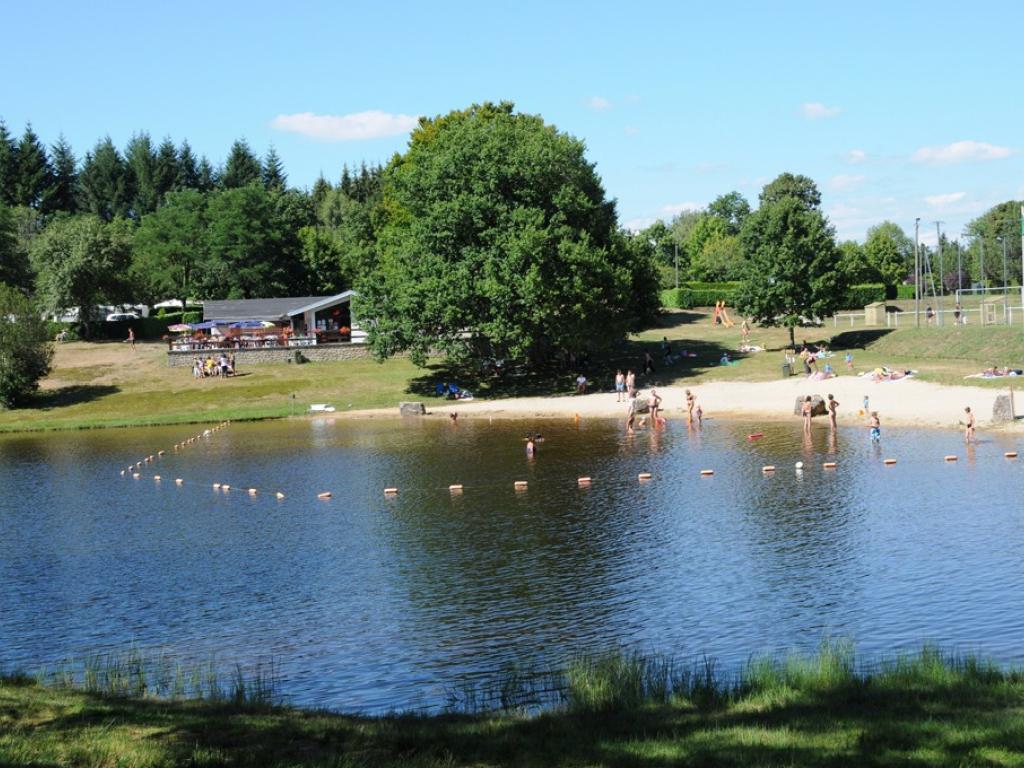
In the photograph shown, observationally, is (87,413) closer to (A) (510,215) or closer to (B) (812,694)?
(A) (510,215)

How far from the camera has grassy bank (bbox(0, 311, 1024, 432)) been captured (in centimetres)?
Answer: 7194

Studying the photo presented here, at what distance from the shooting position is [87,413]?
2980 inches

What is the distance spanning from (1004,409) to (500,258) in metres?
32.8

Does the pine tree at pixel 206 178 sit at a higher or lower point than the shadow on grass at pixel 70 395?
higher

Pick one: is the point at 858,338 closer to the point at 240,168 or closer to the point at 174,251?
the point at 174,251

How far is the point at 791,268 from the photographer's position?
80750mm

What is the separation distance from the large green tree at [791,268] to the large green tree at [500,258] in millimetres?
9273

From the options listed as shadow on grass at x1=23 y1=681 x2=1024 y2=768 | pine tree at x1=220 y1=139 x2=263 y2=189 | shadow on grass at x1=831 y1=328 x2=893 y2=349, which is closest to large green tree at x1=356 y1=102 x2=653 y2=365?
shadow on grass at x1=831 y1=328 x2=893 y2=349

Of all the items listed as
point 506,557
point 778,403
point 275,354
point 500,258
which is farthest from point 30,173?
point 506,557

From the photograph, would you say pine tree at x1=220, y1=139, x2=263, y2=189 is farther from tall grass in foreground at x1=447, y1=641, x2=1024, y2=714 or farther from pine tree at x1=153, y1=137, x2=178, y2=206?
tall grass in foreground at x1=447, y1=641, x2=1024, y2=714

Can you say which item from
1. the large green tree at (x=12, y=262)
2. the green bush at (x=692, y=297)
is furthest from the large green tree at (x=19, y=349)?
the green bush at (x=692, y=297)

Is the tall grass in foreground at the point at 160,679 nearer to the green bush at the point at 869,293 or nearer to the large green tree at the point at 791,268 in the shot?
the large green tree at the point at 791,268

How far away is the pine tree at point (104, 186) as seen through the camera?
155 m

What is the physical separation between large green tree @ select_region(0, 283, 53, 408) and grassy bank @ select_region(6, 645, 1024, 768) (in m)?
62.8
